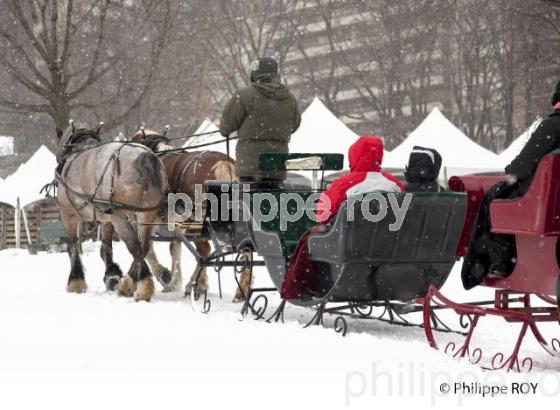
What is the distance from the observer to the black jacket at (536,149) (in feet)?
20.1

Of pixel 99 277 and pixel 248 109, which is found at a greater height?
pixel 248 109

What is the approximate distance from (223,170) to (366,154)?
3964 mm

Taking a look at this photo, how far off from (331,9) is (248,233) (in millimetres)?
36252

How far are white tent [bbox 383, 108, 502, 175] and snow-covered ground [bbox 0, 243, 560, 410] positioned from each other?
1535 centimetres

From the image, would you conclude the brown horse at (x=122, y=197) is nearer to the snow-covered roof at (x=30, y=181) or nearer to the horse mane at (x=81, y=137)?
the horse mane at (x=81, y=137)

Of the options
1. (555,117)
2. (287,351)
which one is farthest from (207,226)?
(555,117)

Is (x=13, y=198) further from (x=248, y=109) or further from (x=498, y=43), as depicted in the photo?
(x=248, y=109)

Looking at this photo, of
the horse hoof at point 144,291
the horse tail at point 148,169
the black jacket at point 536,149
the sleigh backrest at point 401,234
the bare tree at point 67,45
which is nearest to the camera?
the black jacket at point 536,149

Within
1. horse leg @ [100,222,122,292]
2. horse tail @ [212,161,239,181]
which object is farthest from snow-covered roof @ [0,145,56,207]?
horse tail @ [212,161,239,181]

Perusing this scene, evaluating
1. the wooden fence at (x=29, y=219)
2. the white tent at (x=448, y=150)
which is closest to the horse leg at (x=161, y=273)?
the white tent at (x=448, y=150)

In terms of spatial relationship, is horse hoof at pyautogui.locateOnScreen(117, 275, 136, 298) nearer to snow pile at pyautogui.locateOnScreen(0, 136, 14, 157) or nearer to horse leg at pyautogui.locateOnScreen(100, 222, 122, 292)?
horse leg at pyautogui.locateOnScreen(100, 222, 122, 292)

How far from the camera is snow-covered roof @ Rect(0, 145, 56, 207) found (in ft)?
99.1

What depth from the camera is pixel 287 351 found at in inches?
275

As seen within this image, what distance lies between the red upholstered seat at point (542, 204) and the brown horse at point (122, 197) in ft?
19.1
